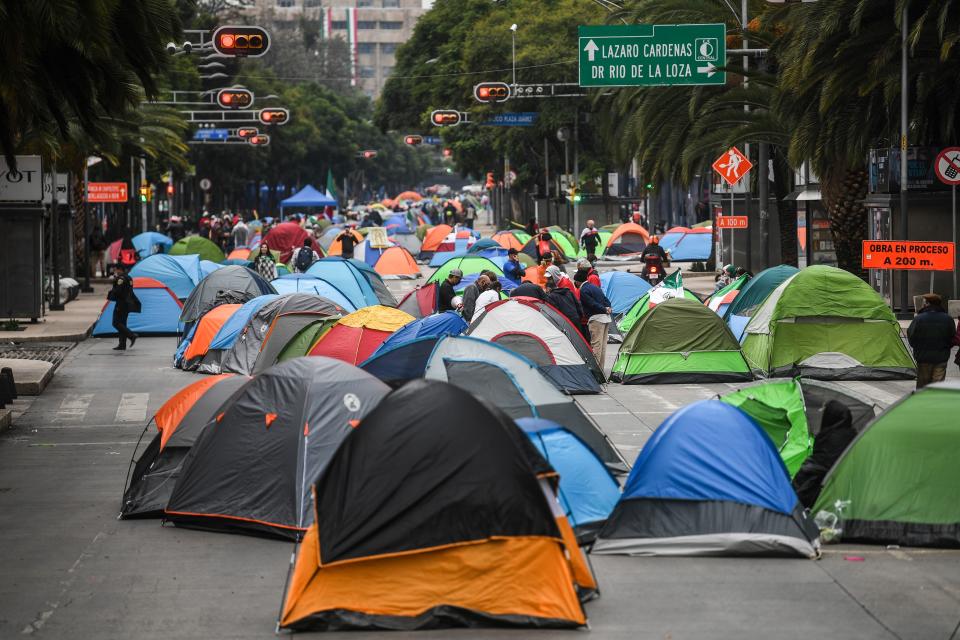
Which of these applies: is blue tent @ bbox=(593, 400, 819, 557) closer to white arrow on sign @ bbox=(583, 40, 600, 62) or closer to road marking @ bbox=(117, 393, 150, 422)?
road marking @ bbox=(117, 393, 150, 422)

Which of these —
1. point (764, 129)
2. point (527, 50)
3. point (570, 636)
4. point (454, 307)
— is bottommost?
point (570, 636)

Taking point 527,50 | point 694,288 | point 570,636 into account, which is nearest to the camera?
point 570,636

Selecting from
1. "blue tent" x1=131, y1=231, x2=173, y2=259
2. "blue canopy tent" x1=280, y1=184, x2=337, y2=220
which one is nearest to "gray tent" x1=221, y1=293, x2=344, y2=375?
"blue tent" x1=131, y1=231, x2=173, y2=259

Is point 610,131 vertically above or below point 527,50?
below

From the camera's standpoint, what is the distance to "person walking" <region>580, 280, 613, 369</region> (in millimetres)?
22078

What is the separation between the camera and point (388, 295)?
32.0 meters

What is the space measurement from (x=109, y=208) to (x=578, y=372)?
5162 centimetres

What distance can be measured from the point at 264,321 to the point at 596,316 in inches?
202

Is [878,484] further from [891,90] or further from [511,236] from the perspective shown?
[511,236]

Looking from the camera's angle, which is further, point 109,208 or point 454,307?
point 109,208

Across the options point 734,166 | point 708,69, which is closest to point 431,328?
point 708,69

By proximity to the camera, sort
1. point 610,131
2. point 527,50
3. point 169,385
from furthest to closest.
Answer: point 527,50 < point 610,131 < point 169,385

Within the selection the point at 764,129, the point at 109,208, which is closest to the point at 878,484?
the point at 764,129

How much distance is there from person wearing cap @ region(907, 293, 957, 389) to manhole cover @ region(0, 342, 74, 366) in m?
14.0
